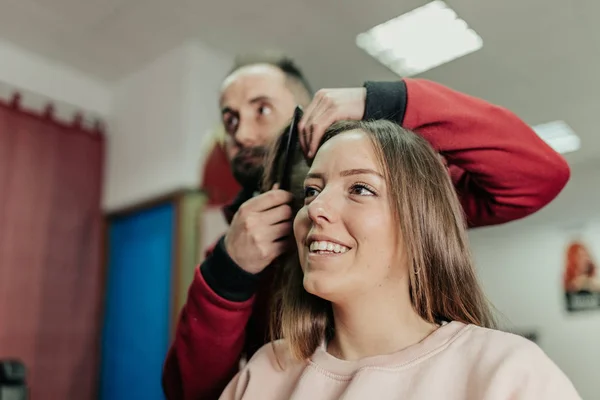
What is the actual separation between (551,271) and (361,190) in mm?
1656

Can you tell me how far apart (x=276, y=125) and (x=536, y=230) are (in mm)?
1102

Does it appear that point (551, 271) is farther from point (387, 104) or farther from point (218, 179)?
point (387, 104)

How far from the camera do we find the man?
809mm

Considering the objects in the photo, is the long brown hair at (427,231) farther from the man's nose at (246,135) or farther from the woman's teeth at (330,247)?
the man's nose at (246,135)

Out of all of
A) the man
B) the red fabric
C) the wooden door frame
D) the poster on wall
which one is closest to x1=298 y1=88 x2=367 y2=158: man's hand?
the man

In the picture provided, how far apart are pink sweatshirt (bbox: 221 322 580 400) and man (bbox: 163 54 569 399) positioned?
0.10 metres

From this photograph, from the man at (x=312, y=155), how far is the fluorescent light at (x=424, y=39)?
0.35 meters

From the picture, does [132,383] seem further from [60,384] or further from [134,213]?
[134,213]

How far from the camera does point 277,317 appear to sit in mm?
850

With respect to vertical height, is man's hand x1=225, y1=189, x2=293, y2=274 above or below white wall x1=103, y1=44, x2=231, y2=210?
below

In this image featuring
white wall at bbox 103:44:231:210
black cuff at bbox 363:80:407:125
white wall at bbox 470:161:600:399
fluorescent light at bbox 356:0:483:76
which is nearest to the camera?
black cuff at bbox 363:80:407:125

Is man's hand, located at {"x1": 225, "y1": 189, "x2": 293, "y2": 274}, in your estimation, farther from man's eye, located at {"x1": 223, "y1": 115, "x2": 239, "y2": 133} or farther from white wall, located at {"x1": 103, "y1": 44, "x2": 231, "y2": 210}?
white wall, located at {"x1": 103, "y1": 44, "x2": 231, "y2": 210}

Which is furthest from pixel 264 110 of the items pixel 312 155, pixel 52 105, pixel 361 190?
pixel 52 105

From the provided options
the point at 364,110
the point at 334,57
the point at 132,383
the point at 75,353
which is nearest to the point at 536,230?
the point at 334,57
